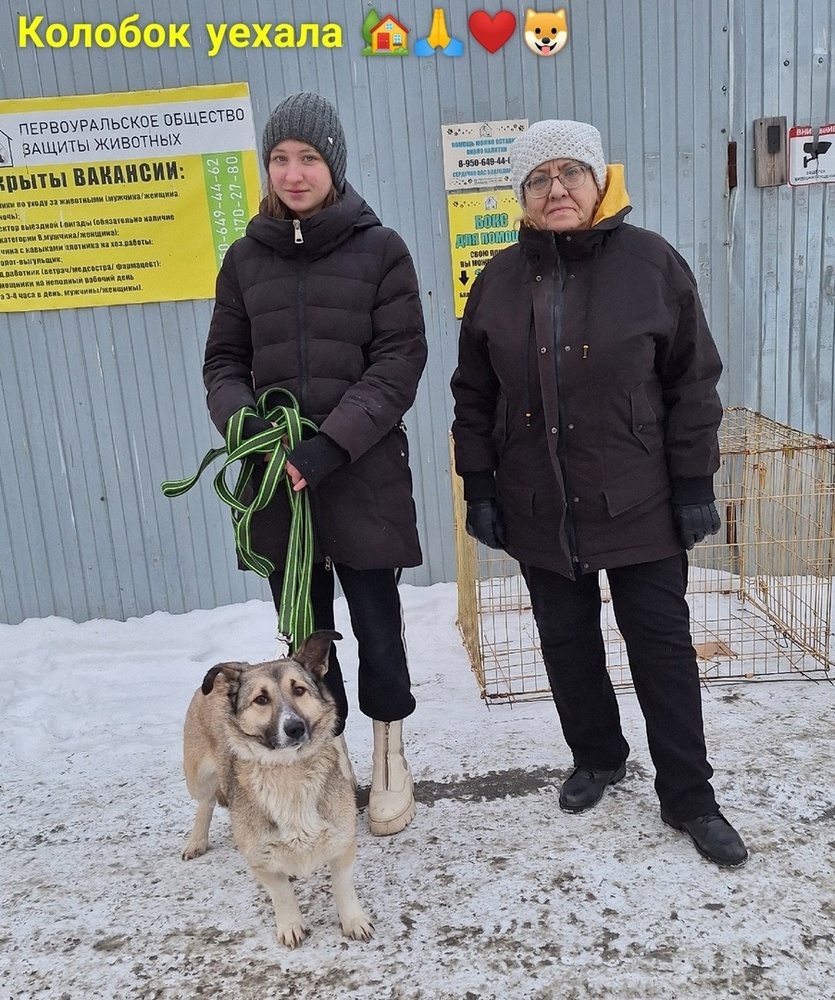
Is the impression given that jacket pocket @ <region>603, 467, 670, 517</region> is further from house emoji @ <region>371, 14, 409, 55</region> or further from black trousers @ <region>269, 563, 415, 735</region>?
house emoji @ <region>371, 14, 409, 55</region>

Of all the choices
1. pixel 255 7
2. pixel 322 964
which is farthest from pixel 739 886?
pixel 255 7

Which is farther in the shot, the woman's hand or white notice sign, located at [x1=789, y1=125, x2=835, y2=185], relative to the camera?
white notice sign, located at [x1=789, y1=125, x2=835, y2=185]

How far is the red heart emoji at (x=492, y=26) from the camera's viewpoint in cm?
389

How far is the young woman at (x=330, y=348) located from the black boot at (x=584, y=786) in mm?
761

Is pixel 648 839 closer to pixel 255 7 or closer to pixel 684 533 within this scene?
pixel 684 533

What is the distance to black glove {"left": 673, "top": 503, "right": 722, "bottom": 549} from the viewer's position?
2279 mm

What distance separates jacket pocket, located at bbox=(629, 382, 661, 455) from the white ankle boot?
1201 mm

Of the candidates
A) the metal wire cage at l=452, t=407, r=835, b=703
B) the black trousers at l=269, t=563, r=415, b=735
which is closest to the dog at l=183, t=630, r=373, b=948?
the black trousers at l=269, t=563, r=415, b=735

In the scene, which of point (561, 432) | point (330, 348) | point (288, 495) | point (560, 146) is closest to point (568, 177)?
point (560, 146)

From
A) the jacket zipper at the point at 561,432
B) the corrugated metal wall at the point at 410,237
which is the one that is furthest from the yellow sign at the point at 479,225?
the jacket zipper at the point at 561,432

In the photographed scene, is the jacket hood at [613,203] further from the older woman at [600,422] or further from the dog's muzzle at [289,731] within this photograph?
the dog's muzzle at [289,731]

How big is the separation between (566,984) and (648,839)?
2.06 ft

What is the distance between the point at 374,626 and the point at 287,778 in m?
0.56

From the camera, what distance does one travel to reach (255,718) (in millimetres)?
2043
